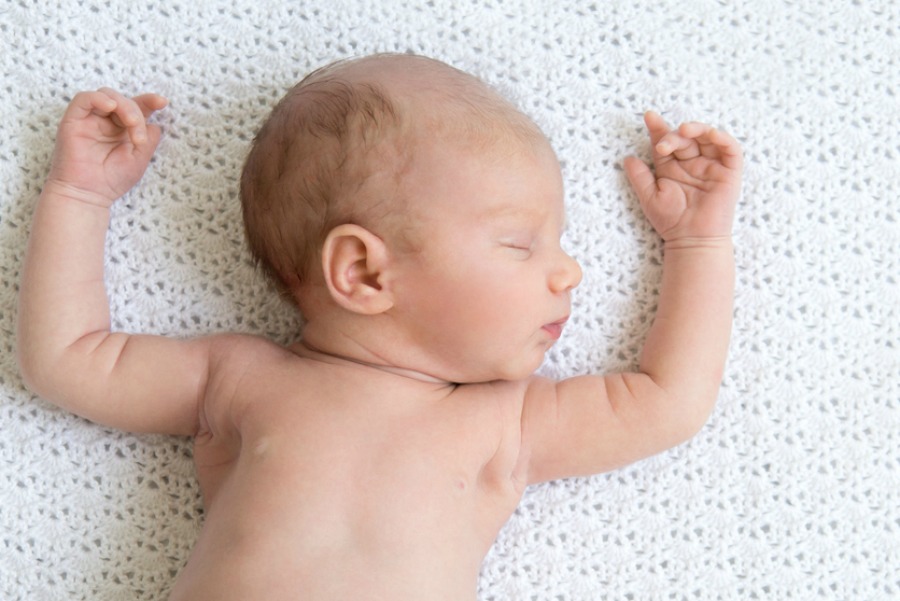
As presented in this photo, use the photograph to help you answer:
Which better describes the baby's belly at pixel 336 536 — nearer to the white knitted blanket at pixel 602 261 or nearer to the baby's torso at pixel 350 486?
the baby's torso at pixel 350 486

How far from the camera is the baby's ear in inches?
50.3

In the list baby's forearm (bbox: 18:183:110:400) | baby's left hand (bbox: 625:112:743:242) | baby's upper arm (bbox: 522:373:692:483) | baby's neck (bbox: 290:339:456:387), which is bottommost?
baby's upper arm (bbox: 522:373:692:483)

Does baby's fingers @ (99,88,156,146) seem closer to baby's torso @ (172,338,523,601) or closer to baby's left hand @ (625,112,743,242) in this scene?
baby's torso @ (172,338,523,601)

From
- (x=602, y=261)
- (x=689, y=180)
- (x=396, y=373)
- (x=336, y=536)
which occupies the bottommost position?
(x=336, y=536)

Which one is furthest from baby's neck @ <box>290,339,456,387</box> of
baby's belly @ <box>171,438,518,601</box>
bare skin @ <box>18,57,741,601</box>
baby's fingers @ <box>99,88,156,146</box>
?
baby's fingers @ <box>99,88,156,146</box>

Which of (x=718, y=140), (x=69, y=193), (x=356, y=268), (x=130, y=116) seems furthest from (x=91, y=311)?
(x=718, y=140)

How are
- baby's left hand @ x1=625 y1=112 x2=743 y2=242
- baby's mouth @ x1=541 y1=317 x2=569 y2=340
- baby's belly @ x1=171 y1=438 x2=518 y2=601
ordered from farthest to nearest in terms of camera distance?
baby's left hand @ x1=625 y1=112 x2=743 y2=242 → baby's mouth @ x1=541 y1=317 x2=569 y2=340 → baby's belly @ x1=171 y1=438 x2=518 y2=601

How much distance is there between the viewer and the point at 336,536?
127 centimetres

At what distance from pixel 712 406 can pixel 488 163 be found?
1.67 feet

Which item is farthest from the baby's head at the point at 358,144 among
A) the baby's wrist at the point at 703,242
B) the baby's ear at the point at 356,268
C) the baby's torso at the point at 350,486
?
the baby's wrist at the point at 703,242

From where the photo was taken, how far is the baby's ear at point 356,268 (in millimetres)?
1276

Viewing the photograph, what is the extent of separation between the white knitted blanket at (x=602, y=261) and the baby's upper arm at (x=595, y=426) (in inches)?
3.5

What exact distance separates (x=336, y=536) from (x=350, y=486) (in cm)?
7

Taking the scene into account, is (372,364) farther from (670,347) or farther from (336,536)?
(670,347)
